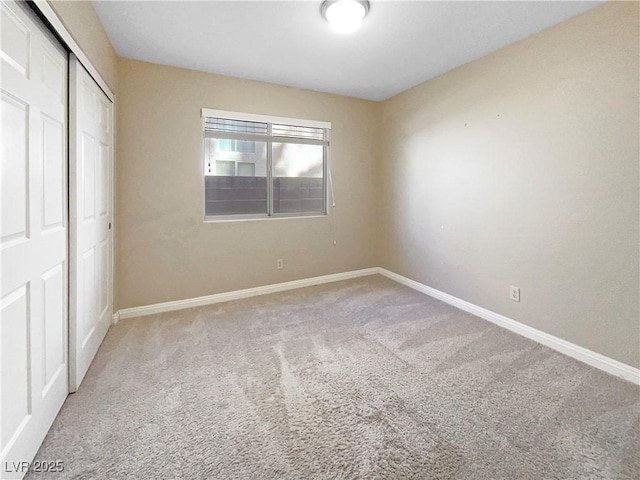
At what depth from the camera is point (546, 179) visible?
98.6 inches

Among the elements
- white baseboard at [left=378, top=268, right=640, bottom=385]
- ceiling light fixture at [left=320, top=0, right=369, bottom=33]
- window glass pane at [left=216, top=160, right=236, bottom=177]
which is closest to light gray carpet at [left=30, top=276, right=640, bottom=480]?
white baseboard at [left=378, top=268, right=640, bottom=385]

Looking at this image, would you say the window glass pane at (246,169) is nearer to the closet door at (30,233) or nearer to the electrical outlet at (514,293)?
the closet door at (30,233)

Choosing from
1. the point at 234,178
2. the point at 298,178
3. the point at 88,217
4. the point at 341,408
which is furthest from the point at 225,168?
the point at 341,408

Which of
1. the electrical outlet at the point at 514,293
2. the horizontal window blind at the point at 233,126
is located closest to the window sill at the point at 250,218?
the horizontal window blind at the point at 233,126

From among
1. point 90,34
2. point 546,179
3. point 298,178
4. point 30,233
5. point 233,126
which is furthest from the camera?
point 298,178

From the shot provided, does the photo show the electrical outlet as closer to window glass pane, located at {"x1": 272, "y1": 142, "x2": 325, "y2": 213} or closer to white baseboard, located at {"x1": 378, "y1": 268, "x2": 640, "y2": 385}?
white baseboard, located at {"x1": 378, "y1": 268, "x2": 640, "y2": 385}

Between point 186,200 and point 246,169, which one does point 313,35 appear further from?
point 186,200

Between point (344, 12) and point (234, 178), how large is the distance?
6.75ft

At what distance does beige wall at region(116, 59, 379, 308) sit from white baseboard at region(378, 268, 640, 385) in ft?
5.39

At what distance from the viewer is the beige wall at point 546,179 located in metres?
2.09

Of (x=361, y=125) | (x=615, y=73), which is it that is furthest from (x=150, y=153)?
(x=615, y=73)

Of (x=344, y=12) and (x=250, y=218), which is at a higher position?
(x=344, y=12)

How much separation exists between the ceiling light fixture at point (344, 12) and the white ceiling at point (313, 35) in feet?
0.21

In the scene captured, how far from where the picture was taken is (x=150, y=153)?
307 cm
